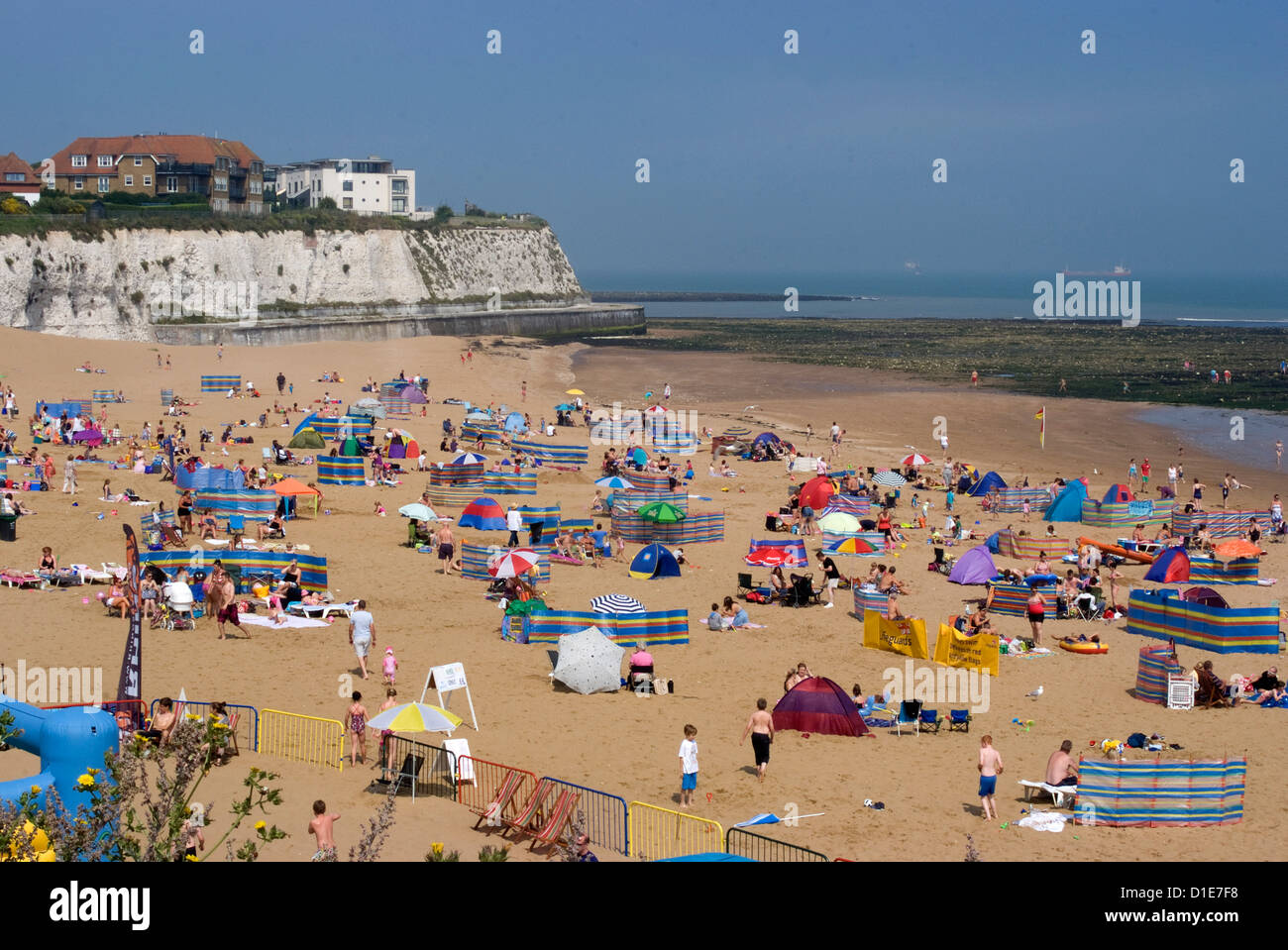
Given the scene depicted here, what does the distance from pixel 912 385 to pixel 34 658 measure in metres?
48.6

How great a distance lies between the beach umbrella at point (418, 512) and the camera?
2272 centimetres

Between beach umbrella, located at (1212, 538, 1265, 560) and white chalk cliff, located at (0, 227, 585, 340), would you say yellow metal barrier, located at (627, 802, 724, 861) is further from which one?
white chalk cliff, located at (0, 227, 585, 340)

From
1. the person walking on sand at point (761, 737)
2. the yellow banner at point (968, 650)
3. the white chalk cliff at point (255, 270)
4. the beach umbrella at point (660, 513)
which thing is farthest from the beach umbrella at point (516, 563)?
the white chalk cliff at point (255, 270)

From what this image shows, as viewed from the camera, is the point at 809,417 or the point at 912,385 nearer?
the point at 809,417

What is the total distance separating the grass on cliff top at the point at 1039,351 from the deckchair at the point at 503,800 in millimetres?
47025

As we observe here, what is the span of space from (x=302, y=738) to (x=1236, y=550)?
16.7 metres

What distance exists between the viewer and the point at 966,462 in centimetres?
3566

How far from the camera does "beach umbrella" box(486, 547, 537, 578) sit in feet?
64.1

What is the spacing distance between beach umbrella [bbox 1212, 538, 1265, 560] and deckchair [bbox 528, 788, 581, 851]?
15695 millimetres

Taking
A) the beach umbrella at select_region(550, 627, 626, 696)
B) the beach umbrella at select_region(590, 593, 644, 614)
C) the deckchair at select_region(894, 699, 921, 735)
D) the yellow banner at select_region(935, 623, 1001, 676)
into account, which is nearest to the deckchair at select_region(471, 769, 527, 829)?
the beach umbrella at select_region(550, 627, 626, 696)

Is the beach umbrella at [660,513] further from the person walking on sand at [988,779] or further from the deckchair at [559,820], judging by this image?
the deckchair at [559,820]
